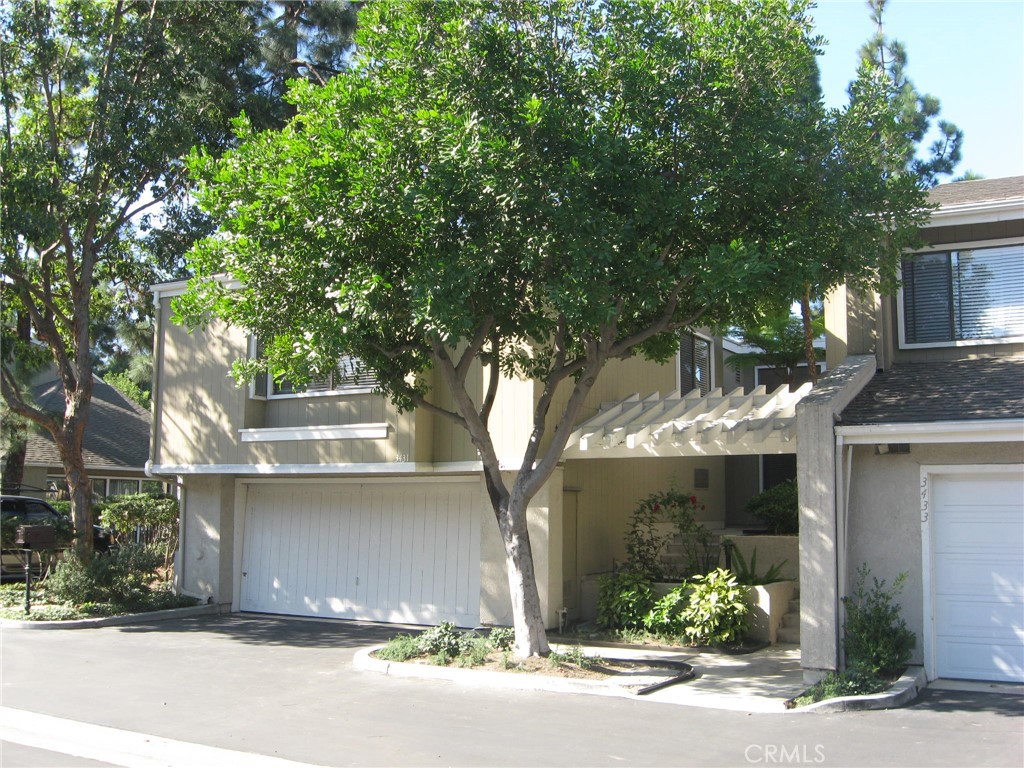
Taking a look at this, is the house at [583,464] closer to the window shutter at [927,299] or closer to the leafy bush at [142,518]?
the window shutter at [927,299]

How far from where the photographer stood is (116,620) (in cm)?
1584

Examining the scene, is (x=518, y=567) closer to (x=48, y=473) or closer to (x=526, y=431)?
(x=526, y=431)

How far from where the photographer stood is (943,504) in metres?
11.0

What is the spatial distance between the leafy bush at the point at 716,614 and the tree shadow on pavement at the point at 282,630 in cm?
458

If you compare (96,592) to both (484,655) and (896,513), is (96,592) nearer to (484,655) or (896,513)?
(484,655)

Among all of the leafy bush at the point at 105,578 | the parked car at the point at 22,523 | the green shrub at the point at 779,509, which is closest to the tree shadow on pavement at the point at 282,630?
the leafy bush at the point at 105,578

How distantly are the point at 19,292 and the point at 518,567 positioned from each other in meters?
11.1

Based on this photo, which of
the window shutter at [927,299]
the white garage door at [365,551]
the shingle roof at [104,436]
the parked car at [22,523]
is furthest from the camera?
the shingle roof at [104,436]

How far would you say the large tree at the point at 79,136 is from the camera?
54.4 ft

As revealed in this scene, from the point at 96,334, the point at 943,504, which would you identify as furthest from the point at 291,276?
the point at 96,334

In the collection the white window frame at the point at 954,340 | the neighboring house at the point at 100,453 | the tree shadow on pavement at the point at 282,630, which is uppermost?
the white window frame at the point at 954,340

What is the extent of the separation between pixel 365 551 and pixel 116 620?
421cm

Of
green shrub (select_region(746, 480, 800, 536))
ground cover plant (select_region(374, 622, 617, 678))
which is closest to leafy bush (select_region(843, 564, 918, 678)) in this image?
ground cover plant (select_region(374, 622, 617, 678))

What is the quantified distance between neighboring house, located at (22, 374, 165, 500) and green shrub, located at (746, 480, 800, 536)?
18.8 m
